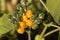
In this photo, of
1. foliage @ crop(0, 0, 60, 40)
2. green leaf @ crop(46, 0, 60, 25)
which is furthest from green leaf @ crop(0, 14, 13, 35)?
green leaf @ crop(46, 0, 60, 25)

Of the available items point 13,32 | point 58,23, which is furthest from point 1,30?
point 58,23

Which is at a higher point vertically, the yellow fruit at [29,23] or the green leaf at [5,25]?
the green leaf at [5,25]

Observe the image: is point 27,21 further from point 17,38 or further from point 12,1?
point 12,1

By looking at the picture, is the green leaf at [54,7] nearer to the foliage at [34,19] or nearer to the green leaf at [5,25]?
→ the foliage at [34,19]

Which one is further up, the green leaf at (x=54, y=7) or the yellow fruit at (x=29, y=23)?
the green leaf at (x=54, y=7)

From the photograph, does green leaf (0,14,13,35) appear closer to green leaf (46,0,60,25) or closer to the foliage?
the foliage

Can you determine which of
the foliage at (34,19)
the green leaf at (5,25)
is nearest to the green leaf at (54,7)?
the foliage at (34,19)

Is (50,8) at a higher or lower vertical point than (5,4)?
lower

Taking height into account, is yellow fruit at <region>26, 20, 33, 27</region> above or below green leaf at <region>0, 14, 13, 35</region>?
below
